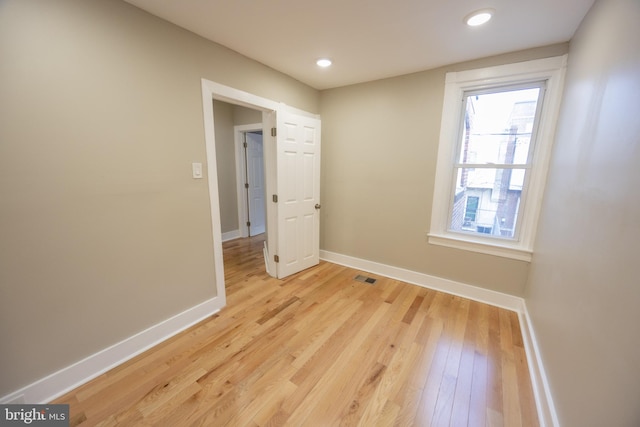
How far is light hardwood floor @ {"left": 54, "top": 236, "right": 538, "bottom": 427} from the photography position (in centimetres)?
135

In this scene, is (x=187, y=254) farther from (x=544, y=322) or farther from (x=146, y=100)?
(x=544, y=322)

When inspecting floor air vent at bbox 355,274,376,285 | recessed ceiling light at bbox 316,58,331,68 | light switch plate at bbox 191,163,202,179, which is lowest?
floor air vent at bbox 355,274,376,285

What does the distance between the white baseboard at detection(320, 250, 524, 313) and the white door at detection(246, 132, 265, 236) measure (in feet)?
6.48

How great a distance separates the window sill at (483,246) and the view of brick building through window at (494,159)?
0.14 m

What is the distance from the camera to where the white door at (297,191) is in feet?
9.09

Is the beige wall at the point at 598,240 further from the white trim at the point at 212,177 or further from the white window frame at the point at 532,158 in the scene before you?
the white trim at the point at 212,177

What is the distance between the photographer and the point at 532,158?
2209 millimetres

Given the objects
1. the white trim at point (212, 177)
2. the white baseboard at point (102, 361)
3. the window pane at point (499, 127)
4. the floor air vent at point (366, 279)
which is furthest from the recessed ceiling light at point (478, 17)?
the white baseboard at point (102, 361)

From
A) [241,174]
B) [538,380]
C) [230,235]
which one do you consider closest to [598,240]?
[538,380]

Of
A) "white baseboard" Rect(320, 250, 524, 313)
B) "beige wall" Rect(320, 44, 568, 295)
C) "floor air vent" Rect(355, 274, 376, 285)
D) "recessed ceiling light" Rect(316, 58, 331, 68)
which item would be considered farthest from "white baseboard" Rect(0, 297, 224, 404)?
"recessed ceiling light" Rect(316, 58, 331, 68)

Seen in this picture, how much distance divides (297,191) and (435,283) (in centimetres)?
194

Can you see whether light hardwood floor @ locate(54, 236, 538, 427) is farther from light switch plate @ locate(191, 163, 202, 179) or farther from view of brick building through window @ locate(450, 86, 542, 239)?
light switch plate @ locate(191, 163, 202, 179)

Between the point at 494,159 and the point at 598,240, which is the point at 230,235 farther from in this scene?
the point at 598,240

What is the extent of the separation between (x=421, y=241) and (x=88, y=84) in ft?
10.2
